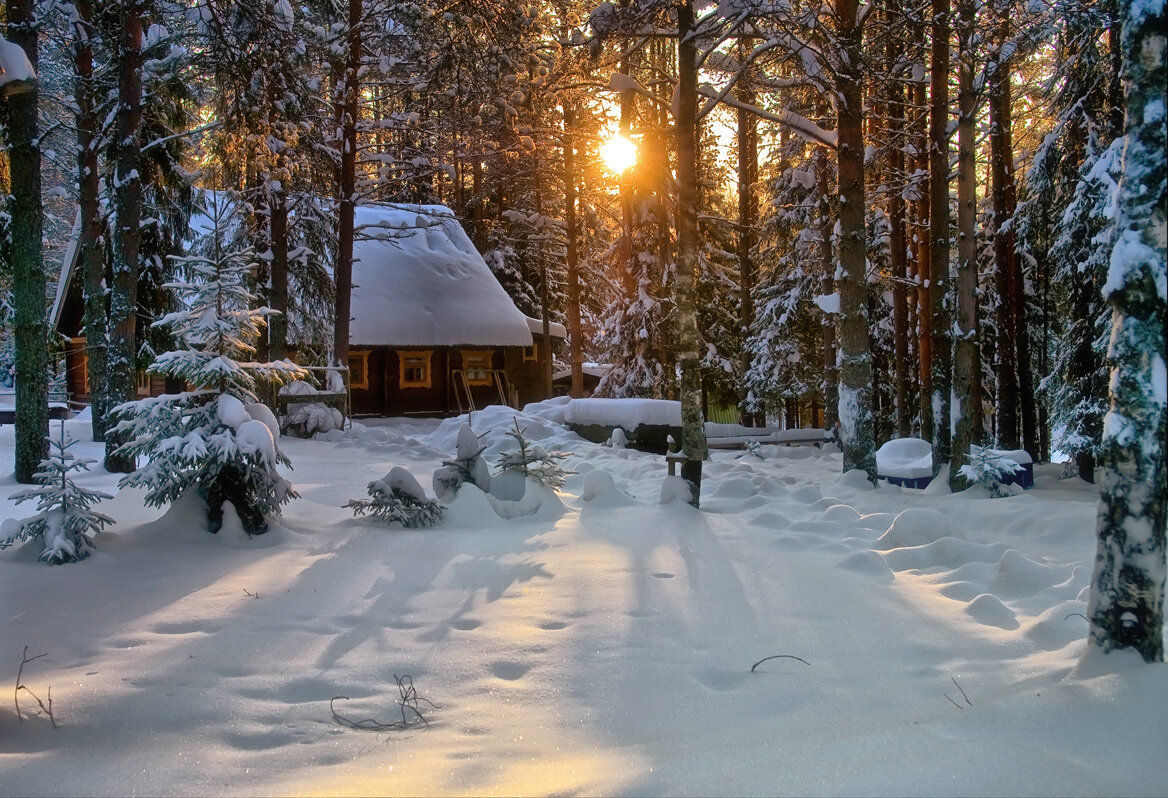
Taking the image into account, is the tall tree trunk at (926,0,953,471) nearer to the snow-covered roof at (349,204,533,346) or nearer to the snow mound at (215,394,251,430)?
the snow mound at (215,394,251,430)

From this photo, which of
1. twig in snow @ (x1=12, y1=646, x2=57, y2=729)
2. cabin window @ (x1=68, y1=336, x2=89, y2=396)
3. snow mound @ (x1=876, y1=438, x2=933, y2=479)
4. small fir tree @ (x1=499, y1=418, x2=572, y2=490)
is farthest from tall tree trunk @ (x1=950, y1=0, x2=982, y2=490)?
cabin window @ (x1=68, y1=336, x2=89, y2=396)

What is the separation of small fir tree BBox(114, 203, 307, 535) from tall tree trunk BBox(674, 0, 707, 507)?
4.17 metres

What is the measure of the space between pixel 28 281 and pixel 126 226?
193cm

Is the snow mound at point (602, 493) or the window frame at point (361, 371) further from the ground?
the window frame at point (361, 371)

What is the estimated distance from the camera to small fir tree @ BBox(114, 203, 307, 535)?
6711 millimetres

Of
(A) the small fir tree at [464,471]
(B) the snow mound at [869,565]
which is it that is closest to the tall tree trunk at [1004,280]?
(B) the snow mound at [869,565]

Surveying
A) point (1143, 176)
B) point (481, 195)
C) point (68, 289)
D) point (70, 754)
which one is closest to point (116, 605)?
point (70, 754)

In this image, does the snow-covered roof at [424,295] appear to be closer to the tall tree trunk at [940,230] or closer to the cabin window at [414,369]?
the cabin window at [414,369]

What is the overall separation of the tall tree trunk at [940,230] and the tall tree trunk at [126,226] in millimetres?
10929

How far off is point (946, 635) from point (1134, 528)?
150 centimetres

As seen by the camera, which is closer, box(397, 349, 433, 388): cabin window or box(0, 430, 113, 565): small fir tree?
box(0, 430, 113, 565): small fir tree

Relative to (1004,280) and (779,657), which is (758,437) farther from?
(779,657)

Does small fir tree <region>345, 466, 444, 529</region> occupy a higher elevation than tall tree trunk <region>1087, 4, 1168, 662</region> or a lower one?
lower

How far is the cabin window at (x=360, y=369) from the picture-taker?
2711cm
